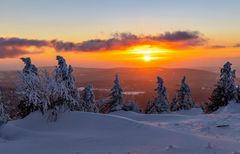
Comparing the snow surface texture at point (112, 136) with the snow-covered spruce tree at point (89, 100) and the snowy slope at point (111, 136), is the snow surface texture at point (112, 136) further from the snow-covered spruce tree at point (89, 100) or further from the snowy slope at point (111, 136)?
the snow-covered spruce tree at point (89, 100)

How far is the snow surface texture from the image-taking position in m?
19.5

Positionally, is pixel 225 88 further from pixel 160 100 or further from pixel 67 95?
pixel 67 95

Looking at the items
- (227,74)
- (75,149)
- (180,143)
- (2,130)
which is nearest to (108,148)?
(75,149)

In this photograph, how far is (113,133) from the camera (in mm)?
25203

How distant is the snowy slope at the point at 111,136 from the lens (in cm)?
1957

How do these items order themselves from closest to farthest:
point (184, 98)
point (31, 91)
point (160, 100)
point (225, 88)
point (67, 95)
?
point (67, 95) < point (31, 91) < point (225, 88) < point (184, 98) < point (160, 100)

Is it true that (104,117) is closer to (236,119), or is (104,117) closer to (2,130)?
(2,130)

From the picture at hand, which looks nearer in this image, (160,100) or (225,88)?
(225,88)

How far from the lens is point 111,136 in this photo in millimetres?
24000

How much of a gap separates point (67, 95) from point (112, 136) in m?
10.1

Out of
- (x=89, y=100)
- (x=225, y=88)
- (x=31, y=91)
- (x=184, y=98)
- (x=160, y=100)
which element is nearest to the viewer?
(x=31, y=91)

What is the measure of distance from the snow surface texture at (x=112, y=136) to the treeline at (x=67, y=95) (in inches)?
70.4

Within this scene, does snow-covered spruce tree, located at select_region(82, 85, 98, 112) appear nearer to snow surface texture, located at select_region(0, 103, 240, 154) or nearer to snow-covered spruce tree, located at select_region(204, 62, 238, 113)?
snow-covered spruce tree, located at select_region(204, 62, 238, 113)

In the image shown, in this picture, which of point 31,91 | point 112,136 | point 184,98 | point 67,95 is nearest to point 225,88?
point 184,98
